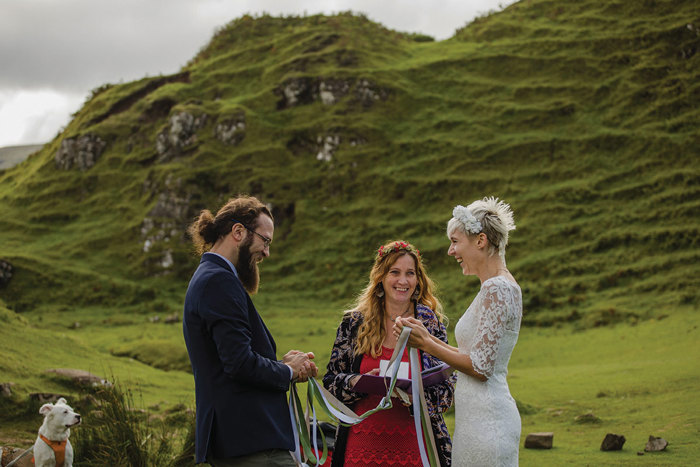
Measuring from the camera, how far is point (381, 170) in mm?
46000

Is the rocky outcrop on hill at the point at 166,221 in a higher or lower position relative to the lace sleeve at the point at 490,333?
higher

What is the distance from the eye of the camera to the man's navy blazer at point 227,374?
3896 mm

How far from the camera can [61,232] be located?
4694 cm

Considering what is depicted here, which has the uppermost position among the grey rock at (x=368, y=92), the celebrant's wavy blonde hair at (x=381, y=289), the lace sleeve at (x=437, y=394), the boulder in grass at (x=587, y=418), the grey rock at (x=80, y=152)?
the grey rock at (x=368, y=92)

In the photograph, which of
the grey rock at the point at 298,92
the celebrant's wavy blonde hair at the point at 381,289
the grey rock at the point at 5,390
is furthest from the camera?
the grey rock at the point at 298,92

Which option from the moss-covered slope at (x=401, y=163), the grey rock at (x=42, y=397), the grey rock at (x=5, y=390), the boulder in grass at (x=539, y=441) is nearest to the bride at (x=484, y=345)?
the boulder in grass at (x=539, y=441)

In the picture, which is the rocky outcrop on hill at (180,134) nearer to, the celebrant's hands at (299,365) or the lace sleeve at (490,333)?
the celebrant's hands at (299,365)

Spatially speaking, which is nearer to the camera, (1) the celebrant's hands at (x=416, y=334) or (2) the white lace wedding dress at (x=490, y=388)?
(2) the white lace wedding dress at (x=490, y=388)

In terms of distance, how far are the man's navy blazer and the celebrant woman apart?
132cm

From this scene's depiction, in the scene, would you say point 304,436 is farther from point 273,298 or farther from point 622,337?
point 273,298

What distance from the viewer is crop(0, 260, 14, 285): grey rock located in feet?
119

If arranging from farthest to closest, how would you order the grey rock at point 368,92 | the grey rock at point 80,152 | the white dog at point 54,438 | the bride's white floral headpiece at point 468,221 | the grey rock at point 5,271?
the grey rock at point 80,152 < the grey rock at point 368,92 < the grey rock at point 5,271 < the white dog at point 54,438 < the bride's white floral headpiece at point 468,221

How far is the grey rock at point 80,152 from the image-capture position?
54875mm

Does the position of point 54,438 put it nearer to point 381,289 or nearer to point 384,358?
point 384,358
